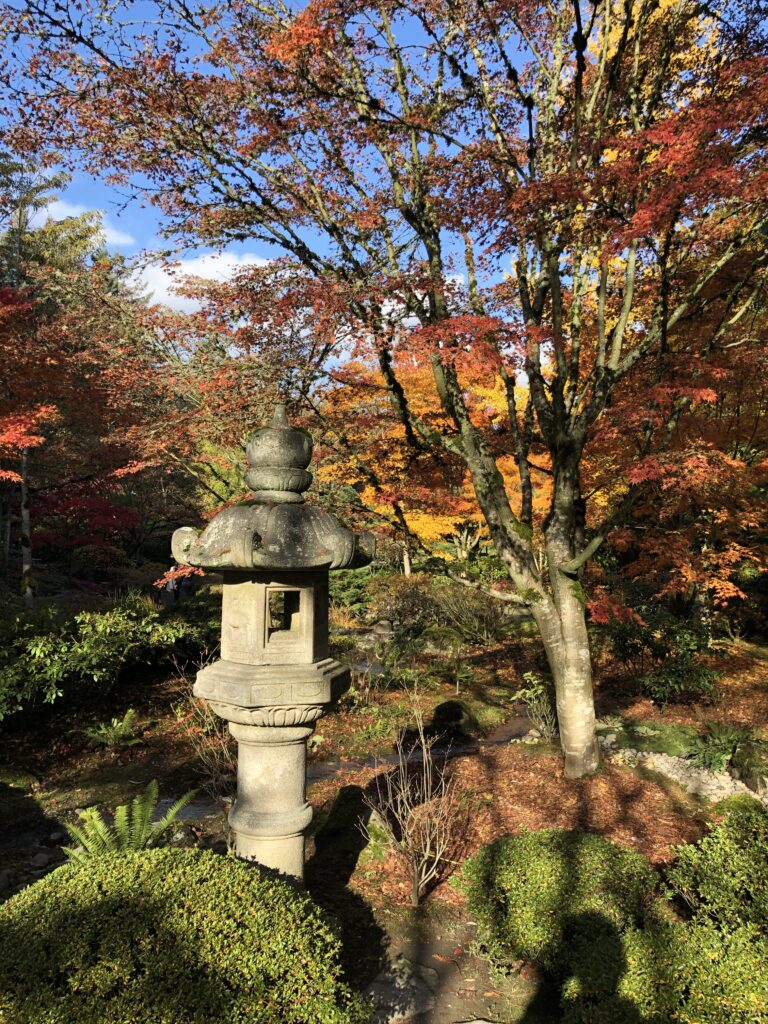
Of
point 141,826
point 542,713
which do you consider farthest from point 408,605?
point 141,826

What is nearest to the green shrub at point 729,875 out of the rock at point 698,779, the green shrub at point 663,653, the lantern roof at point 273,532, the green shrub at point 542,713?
the rock at point 698,779

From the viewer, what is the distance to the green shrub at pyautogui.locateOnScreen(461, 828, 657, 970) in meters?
4.22

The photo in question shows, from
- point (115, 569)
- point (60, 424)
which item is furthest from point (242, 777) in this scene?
point (115, 569)

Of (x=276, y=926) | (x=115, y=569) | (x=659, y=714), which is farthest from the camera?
(x=115, y=569)

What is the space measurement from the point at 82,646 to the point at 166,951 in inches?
280

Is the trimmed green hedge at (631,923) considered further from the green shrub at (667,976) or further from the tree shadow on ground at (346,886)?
the tree shadow on ground at (346,886)

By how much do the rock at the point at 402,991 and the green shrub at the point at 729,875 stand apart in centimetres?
189

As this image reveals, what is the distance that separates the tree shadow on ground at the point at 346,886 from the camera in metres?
4.47

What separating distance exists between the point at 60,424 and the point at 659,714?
1642 cm

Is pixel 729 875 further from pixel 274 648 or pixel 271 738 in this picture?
pixel 274 648

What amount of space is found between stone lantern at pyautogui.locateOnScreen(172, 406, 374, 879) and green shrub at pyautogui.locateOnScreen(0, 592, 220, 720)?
5.47m

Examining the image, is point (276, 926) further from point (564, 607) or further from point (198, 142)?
point (198, 142)

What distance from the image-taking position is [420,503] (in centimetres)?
838

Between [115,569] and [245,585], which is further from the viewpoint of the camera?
[115,569]
